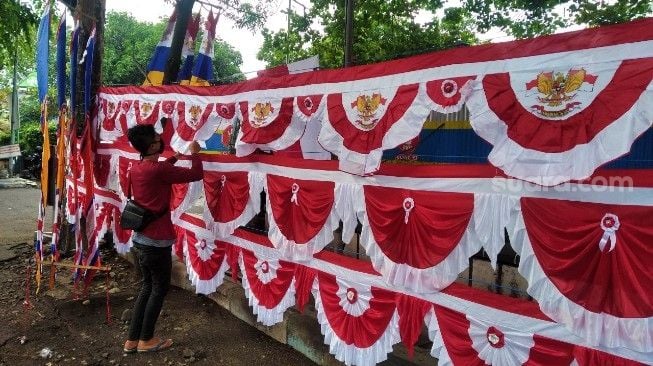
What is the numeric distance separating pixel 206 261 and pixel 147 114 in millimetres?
1810

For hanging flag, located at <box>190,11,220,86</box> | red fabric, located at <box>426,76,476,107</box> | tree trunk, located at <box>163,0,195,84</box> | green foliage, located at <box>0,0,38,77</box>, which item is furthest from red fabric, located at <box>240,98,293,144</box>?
green foliage, located at <box>0,0,38,77</box>

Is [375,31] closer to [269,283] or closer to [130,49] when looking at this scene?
[269,283]

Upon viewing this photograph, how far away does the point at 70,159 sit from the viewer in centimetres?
550

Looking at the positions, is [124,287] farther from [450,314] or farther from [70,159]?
[450,314]

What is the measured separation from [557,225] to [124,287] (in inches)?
195

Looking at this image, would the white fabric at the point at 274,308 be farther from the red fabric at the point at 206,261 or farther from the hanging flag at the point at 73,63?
the hanging flag at the point at 73,63

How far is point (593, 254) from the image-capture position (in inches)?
85.6

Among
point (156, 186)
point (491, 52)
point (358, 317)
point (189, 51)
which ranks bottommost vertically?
point (358, 317)

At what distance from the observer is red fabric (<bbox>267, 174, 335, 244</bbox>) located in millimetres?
3369

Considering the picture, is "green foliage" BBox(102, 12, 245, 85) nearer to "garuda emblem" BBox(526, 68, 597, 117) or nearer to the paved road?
the paved road

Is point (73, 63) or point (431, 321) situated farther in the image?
point (73, 63)

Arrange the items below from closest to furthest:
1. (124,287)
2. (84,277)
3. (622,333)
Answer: (622,333) < (84,277) < (124,287)

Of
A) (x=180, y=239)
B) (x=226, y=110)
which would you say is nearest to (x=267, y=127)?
(x=226, y=110)

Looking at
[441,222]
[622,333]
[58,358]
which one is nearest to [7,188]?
[58,358]
